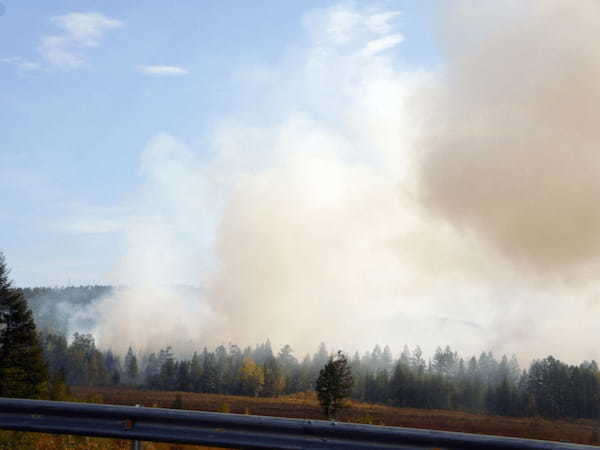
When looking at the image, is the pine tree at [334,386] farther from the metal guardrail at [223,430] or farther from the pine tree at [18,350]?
the metal guardrail at [223,430]

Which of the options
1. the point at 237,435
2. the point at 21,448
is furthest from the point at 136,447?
the point at 21,448

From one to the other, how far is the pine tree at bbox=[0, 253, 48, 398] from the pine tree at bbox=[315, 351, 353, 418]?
127 feet

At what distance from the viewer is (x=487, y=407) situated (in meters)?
164

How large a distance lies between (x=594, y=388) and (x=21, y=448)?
6815 inches

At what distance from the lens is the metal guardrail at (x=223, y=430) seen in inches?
285

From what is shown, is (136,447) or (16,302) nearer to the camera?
(136,447)

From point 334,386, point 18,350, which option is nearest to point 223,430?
point 18,350

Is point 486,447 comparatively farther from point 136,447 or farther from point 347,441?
point 136,447

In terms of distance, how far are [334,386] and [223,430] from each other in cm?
8170

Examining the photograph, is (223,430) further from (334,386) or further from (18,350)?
(334,386)

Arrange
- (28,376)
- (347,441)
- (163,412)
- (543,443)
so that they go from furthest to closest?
(28,376)
(163,412)
(347,441)
(543,443)

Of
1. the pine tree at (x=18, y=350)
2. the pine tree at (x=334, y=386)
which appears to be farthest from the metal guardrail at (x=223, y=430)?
the pine tree at (x=334, y=386)

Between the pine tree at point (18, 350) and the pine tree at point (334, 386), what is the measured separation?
38.9m

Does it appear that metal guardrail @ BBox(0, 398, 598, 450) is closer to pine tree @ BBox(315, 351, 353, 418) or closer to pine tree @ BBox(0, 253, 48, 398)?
pine tree @ BBox(0, 253, 48, 398)
